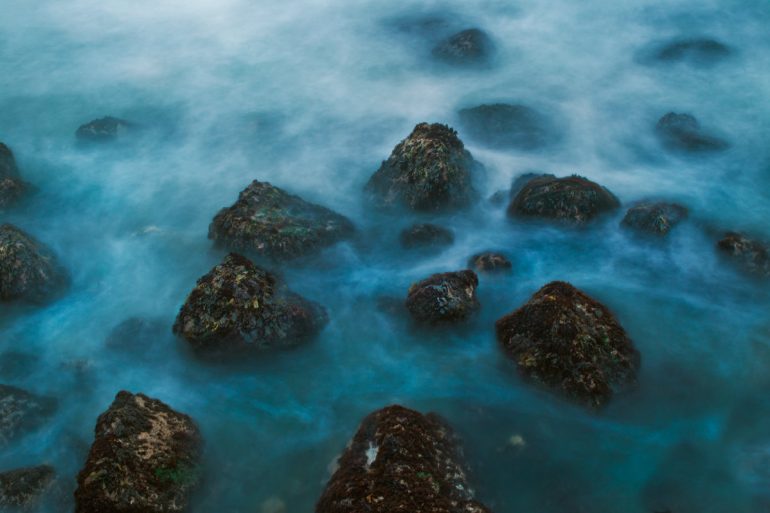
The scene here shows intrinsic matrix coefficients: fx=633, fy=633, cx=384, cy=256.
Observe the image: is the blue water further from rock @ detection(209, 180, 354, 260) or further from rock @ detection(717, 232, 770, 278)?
rock @ detection(209, 180, 354, 260)

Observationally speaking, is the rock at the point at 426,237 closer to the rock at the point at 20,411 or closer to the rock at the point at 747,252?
the rock at the point at 747,252

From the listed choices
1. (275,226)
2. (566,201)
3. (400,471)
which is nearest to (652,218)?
(566,201)

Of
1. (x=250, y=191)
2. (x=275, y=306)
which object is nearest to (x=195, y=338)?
(x=275, y=306)

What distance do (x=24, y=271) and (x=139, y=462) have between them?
5818mm

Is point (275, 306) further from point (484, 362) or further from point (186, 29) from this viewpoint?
point (186, 29)

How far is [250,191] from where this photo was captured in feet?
45.5

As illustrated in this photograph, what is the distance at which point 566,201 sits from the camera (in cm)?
1365

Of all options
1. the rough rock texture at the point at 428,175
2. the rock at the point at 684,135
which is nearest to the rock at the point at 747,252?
the rock at the point at 684,135

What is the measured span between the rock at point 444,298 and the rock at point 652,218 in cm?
420

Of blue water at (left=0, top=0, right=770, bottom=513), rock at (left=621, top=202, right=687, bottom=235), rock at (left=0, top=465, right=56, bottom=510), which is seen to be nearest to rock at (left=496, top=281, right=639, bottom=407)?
blue water at (left=0, top=0, right=770, bottom=513)

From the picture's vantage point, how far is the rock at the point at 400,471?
8.01 metres

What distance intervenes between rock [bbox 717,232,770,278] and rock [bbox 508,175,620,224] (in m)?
2.37

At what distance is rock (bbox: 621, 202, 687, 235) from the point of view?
43.9ft

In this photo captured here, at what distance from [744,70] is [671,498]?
51.6 feet
